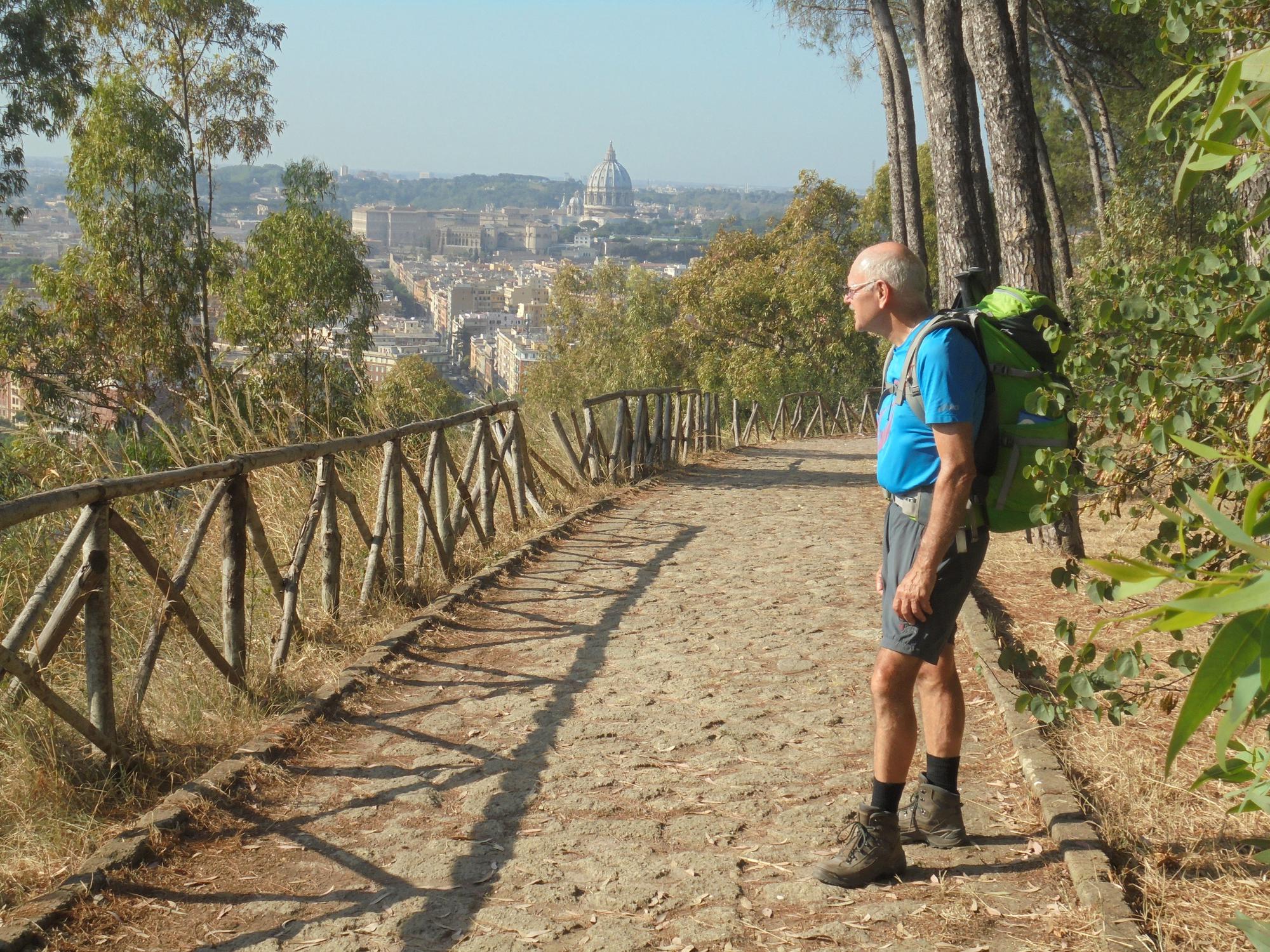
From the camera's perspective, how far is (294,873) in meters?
3.71

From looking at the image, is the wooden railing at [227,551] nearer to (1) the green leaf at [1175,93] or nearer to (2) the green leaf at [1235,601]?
(1) the green leaf at [1175,93]

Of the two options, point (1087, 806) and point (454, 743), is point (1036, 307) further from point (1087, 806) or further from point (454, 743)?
point (454, 743)

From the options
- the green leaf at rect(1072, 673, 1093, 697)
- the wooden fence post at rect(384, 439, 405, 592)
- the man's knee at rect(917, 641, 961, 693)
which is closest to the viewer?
the green leaf at rect(1072, 673, 1093, 697)

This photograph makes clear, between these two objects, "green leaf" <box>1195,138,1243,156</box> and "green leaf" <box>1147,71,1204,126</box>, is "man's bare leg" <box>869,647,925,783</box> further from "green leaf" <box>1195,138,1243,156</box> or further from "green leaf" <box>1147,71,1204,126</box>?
"green leaf" <box>1195,138,1243,156</box>

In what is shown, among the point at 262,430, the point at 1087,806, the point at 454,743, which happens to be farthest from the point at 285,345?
the point at 1087,806

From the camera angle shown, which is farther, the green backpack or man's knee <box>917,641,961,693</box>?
man's knee <box>917,641,961,693</box>

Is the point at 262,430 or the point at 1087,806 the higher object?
the point at 262,430

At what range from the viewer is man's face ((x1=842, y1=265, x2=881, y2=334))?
3.53 meters

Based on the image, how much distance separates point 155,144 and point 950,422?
2620 cm

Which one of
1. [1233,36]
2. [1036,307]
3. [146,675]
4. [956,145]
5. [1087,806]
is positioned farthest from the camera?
[956,145]

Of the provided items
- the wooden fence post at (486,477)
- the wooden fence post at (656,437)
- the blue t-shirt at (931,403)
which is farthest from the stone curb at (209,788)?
the wooden fence post at (656,437)

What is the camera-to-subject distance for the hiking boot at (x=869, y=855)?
3.52 metres

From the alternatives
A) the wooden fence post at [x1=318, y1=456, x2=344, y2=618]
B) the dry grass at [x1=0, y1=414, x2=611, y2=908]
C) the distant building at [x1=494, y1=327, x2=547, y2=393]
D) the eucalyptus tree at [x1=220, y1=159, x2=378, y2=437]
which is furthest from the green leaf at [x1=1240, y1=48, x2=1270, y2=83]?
the distant building at [x1=494, y1=327, x2=547, y2=393]

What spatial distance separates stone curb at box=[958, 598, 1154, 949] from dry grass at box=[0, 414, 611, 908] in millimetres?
2923
